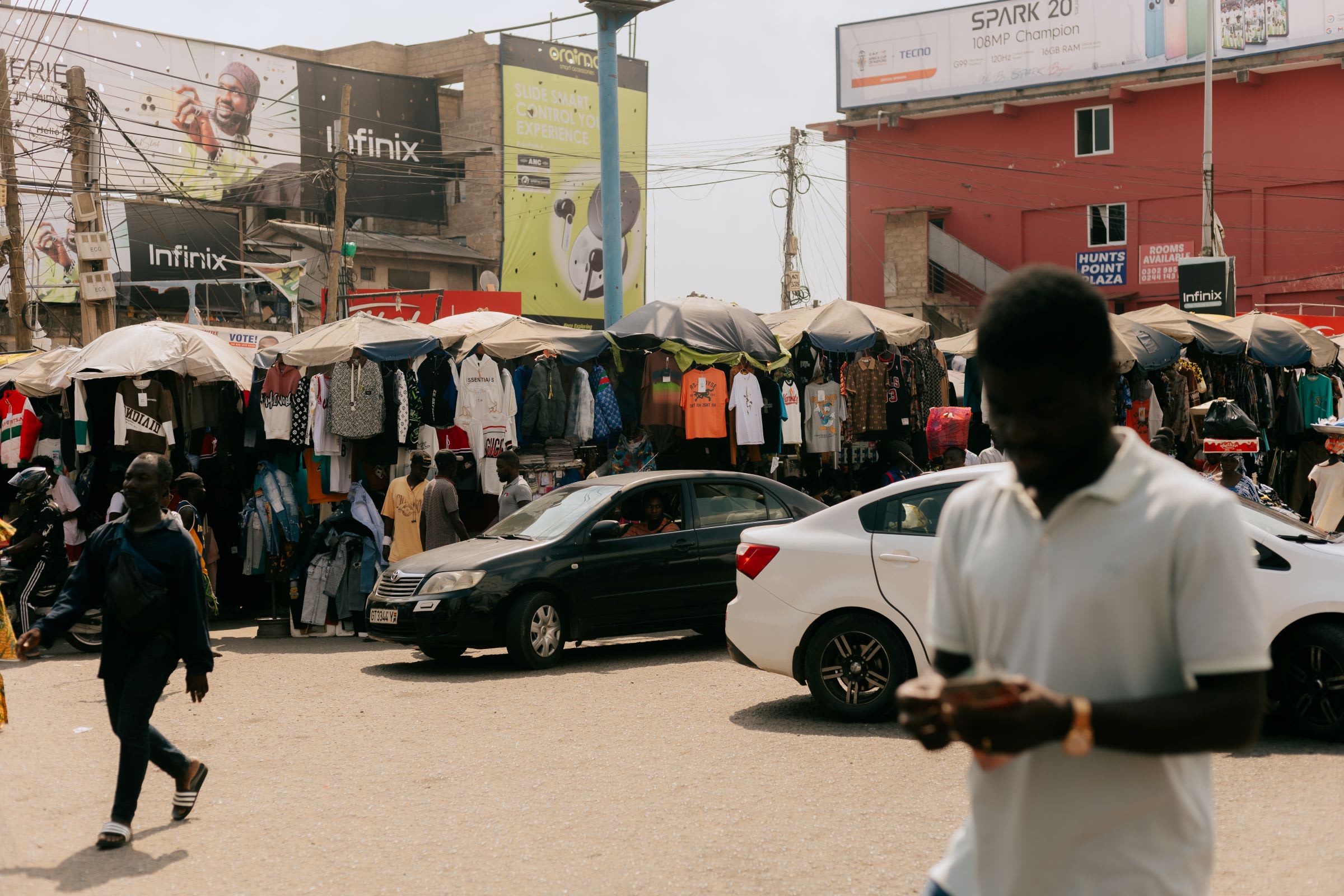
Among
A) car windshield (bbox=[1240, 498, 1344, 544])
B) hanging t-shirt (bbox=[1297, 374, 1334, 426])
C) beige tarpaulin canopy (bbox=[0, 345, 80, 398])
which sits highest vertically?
beige tarpaulin canopy (bbox=[0, 345, 80, 398])

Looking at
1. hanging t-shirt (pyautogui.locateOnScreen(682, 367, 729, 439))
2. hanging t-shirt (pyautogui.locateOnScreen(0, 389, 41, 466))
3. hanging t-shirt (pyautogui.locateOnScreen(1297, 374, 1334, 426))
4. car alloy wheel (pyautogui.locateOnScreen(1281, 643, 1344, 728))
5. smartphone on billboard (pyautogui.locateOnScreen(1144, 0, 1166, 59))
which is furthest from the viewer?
smartphone on billboard (pyautogui.locateOnScreen(1144, 0, 1166, 59))

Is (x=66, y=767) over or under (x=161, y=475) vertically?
under

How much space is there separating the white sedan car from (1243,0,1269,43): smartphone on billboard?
118ft

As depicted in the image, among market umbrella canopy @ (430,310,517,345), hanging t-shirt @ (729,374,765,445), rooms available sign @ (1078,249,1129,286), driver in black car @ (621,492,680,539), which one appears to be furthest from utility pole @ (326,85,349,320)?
rooms available sign @ (1078,249,1129,286)

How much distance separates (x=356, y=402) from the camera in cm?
1524

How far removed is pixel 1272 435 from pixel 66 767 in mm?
17668

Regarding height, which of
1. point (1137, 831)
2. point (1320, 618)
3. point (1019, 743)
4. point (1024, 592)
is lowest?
point (1320, 618)

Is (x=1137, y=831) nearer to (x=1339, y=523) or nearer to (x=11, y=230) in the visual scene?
(x=1339, y=523)

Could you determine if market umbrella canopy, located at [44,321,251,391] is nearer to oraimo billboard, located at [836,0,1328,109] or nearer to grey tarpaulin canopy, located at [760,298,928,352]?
grey tarpaulin canopy, located at [760,298,928,352]

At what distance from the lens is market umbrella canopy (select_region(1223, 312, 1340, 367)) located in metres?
19.6

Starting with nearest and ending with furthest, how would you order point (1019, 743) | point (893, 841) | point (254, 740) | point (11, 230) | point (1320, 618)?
point (1019, 743), point (893, 841), point (1320, 618), point (254, 740), point (11, 230)

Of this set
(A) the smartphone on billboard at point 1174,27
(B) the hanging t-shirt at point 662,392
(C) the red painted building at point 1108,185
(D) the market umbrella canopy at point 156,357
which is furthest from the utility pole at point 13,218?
(A) the smartphone on billboard at point 1174,27

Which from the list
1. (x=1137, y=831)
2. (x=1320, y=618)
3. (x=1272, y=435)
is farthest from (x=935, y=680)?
(x=1272, y=435)

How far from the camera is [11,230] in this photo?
27.5 metres
